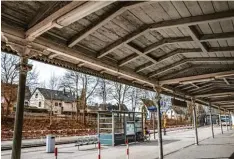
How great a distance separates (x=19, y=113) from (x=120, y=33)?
2.89 m

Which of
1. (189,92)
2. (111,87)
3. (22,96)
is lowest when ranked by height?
(22,96)

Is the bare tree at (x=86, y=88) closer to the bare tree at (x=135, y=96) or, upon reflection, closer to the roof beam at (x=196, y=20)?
the bare tree at (x=135, y=96)

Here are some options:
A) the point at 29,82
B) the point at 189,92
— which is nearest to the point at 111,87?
the point at 29,82

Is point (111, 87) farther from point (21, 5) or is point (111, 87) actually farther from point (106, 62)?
point (21, 5)

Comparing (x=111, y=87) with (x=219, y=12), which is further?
(x=111, y=87)

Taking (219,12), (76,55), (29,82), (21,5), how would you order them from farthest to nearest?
(29,82) → (76,55) → (219,12) → (21,5)

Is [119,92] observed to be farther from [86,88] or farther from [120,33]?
[120,33]

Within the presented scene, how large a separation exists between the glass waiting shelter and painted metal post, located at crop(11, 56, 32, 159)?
15.4m

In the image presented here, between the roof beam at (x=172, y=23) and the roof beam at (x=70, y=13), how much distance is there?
217 cm

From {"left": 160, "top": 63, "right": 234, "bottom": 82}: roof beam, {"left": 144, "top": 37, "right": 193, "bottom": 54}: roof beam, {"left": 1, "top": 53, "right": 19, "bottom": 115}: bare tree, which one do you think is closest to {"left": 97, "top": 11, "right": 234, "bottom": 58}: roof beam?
{"left": 144, "top": 37, "right": 193, "bottom": 54}: roof beam

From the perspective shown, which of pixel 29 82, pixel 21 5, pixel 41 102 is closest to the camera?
pixel 21 5

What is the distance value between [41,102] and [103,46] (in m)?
60.9

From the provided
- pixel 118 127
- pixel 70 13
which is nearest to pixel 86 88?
pixel 118 127

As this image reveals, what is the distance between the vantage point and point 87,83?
39.8 metres
